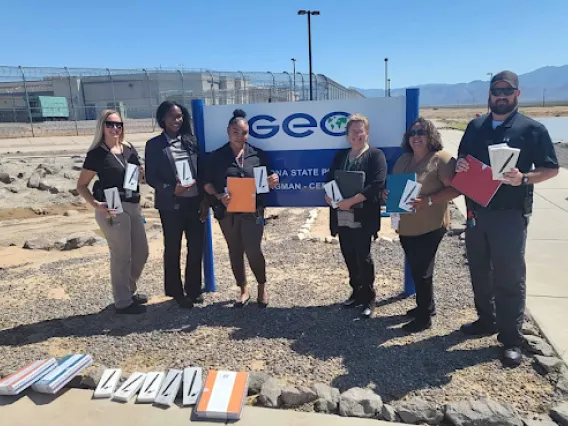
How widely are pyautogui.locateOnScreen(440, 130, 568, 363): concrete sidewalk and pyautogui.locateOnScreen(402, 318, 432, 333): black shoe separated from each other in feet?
3.21

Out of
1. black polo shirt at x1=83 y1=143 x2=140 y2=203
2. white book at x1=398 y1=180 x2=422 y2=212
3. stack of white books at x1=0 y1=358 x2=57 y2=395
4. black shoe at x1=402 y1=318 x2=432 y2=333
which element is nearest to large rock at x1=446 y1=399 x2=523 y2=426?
black shoe at x1=402 y1=318 x2=432 y2=333

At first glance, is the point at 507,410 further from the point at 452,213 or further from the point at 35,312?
the point at 452,213

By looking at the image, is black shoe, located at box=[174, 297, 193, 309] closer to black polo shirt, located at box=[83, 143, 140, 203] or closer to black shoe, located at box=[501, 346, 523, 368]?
black polo shirt, located at box=[83, 143, 140, 203]

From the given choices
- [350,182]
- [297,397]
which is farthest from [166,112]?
[297,397]

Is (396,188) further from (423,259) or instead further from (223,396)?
(223,396)

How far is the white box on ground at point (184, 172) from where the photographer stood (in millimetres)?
4434

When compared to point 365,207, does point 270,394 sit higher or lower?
lower

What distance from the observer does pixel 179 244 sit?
15.7ft

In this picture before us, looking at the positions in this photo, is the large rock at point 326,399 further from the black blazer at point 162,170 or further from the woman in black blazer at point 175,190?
the black blazer at point 162,170

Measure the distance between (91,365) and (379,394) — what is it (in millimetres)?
2363

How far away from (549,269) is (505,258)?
2616mm

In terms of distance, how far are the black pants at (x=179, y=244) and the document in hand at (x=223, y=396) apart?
5.04ft

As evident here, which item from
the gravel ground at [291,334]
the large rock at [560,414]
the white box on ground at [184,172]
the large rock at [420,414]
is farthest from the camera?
the white box on ground at [184,172]

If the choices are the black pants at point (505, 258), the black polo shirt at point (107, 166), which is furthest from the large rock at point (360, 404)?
the black polo shirt at point (107, 166)
